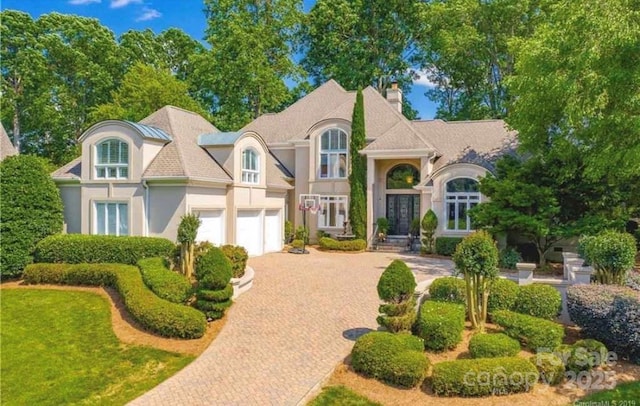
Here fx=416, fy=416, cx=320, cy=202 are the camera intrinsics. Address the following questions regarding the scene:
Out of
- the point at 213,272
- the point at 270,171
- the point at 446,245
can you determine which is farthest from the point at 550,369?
the point at 270,171

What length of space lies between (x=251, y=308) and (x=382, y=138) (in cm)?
1505

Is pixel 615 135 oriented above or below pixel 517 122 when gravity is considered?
below

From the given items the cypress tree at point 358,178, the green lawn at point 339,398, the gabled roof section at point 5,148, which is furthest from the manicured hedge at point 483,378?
the gabled roof section at point 5,148

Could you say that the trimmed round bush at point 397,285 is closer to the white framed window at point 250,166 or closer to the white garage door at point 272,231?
the white framed window at point 250,166

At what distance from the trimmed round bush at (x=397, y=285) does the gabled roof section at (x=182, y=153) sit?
9.65m

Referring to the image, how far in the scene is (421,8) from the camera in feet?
125

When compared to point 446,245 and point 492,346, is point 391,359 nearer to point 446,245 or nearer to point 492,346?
point 492,346

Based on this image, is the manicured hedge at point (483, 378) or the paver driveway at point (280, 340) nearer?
the manicured hedge at point (483, 378)

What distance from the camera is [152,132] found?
1759 centimetres

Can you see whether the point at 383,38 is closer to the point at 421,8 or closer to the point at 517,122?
the point at 421,8

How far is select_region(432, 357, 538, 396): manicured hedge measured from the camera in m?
7.88

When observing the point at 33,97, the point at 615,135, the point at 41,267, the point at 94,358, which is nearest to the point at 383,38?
the point at 615,135

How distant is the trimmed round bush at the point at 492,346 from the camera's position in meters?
8.63

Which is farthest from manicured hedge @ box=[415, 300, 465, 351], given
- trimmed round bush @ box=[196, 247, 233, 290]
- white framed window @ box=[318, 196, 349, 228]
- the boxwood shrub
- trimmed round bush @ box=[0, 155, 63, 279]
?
white framed window @ box=[318, 196, 349, 228]
